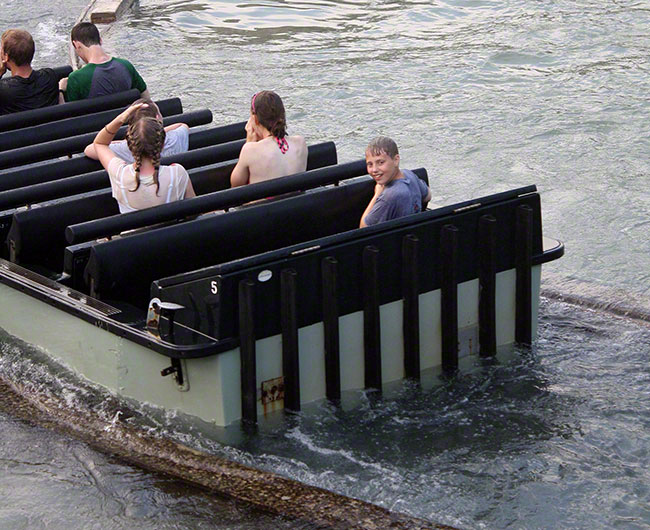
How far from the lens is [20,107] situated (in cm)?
764

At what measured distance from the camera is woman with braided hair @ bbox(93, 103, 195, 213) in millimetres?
5414

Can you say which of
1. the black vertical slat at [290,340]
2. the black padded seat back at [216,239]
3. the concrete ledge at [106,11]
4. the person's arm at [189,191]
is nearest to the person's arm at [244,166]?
the person's arm at [189,191]

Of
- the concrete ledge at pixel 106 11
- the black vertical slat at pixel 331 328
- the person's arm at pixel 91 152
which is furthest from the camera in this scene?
the concrete ledge at pixel 106 11

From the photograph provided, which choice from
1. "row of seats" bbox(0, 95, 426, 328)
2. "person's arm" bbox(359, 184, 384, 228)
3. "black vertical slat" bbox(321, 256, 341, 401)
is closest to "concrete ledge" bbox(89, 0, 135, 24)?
"row of seats" bbox(0, 95, 426, 328)

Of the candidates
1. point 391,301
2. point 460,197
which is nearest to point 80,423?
point 391,301

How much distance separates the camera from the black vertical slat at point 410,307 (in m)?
5.05

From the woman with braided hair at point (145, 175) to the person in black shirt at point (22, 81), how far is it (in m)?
1.93

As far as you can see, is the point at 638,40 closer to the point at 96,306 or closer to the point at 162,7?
the point at 162,7

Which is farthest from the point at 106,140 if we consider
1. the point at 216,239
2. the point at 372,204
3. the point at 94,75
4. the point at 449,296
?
the point at 449,296

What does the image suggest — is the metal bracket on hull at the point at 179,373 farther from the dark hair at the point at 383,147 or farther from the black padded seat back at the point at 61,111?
the black padded seat back at the point at 61,111

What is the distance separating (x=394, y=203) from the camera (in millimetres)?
5395

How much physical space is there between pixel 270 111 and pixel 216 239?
0.84 meters

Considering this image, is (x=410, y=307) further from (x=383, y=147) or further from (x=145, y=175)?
(x=145, y=175)

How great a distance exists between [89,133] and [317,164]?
5.04ft
